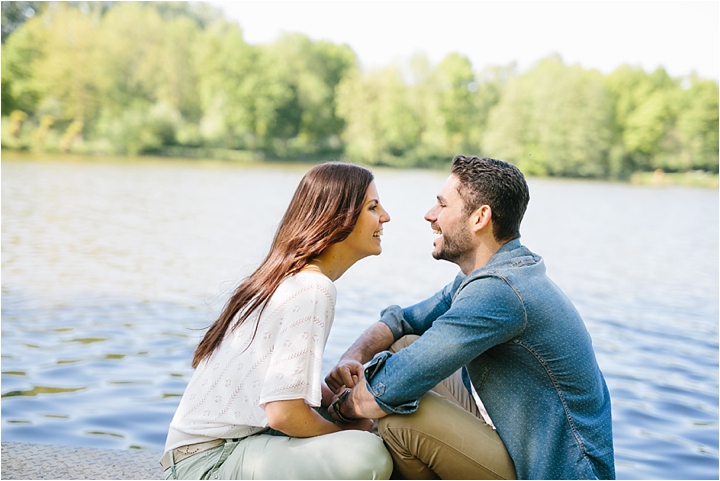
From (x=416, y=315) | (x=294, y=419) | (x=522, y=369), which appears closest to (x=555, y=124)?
(x=416, y=315)

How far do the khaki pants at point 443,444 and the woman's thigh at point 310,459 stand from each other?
0.08 meters

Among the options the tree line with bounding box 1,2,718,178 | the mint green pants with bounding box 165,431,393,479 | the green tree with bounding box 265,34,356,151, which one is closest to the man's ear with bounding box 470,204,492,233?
the mint green pants with bounding box 165,431,393,479

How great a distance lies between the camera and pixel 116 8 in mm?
56000

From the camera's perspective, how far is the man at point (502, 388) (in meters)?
2.24

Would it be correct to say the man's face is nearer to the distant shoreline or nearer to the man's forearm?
the man's forearm

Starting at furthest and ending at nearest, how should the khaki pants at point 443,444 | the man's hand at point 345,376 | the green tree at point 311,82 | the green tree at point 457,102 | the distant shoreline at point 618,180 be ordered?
the green tree at point 457,102, the green tree at point 311,82, the distant shoreline at point 618,180, the man's hand at point 345,376, the khaki pants at point 443,444

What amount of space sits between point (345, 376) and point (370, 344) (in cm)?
23

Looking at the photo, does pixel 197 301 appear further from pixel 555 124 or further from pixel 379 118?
pixel 555 124

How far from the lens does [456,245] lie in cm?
258

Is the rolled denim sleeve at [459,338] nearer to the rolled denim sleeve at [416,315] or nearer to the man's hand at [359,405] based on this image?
the man's hand at [359,405]

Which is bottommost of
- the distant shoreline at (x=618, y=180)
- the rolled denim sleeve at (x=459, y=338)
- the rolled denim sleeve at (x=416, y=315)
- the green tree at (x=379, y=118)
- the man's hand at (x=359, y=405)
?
the distant shoreline at (x=618, y=180)

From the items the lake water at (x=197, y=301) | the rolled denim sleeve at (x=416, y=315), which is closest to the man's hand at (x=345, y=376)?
the rolled denim sleeve at (x=416, y=315)

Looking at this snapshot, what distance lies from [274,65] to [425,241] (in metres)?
43.0

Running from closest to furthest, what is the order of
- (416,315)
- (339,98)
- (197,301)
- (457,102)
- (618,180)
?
(416,315), (197,301), (618,180), (339,98), (457,102)
